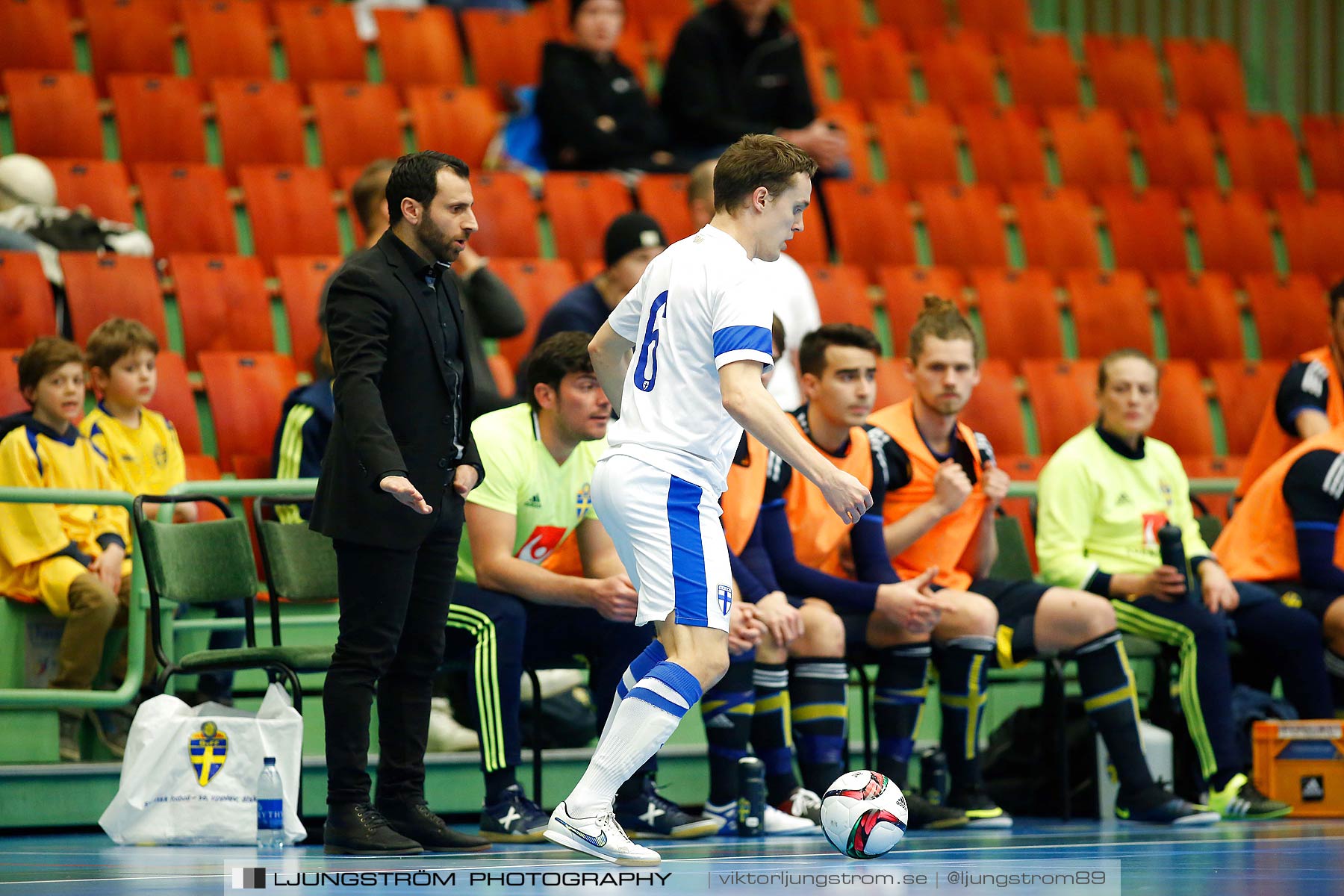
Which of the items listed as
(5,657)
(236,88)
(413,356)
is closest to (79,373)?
(5,657)

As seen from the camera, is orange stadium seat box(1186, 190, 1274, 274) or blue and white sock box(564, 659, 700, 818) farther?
orange stadium seat box(1186, 190, 1274, 274)

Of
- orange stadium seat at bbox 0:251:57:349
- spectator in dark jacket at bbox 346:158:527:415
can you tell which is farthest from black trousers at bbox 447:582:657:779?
orange stadium seat at bbox 0:251:57:349

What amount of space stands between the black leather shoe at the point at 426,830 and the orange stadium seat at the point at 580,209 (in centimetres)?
404

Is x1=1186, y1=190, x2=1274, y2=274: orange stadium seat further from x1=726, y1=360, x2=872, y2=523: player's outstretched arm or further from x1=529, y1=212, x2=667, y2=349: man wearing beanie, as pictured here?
x1=726, y1=360, x2=872, y2=523: player's outstretched arm

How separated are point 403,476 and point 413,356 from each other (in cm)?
42

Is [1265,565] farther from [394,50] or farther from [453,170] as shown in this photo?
[394,50]

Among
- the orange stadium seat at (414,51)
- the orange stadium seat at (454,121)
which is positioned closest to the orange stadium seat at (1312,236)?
the orange stadium seat at (454,121)

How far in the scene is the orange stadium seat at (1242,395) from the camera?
8.20 metres

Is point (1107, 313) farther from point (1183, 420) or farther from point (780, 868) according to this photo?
point (780, 868)

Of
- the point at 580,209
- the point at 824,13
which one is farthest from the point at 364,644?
Result: the point at 824,13

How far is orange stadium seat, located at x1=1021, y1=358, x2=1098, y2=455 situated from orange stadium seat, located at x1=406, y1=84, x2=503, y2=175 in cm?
307

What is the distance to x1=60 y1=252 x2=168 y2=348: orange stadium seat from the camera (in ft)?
21.3

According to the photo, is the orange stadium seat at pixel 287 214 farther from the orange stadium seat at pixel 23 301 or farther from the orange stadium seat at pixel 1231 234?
the orange stadium seat at pixel 1231 234

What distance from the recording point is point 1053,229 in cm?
904
